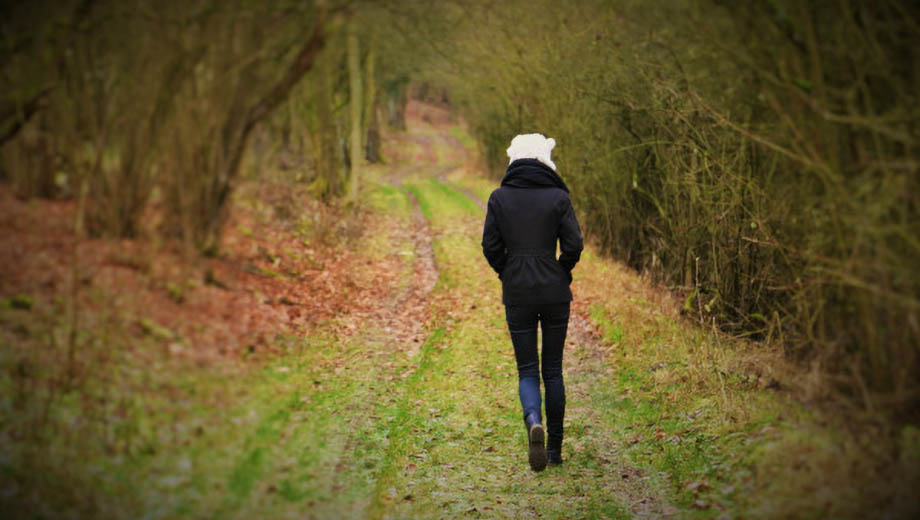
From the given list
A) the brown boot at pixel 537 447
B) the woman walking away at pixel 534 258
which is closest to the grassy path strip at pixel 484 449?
the brown boot at pixel 537 447

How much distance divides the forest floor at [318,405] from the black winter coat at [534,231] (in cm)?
150

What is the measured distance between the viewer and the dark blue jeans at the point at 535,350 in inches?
181

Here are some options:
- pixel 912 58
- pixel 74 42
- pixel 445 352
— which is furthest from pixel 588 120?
pixel 74 42

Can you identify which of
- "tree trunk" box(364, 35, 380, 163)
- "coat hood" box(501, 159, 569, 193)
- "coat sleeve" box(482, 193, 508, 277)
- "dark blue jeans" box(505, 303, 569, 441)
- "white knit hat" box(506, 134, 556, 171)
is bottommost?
"dark blue jeans" box(505, 303, 569, 441)

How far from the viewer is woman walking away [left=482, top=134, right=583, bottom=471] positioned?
4.54m

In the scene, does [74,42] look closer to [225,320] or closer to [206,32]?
[206,32]

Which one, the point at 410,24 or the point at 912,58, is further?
the point at 410,24

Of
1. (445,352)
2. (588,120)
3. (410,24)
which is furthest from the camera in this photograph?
(588,120)

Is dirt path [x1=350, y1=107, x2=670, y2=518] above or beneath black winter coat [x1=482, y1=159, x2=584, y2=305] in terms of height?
beneath

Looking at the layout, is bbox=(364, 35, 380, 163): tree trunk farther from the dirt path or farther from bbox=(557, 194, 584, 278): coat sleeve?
the dirt path

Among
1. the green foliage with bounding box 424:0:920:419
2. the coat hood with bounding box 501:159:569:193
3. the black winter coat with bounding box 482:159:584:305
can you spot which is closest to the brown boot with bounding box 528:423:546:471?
the black winter coat with bounding box 482:159:584:305

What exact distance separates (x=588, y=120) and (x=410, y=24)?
26.1ft

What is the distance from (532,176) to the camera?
4.61m

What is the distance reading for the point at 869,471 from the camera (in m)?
3.17
